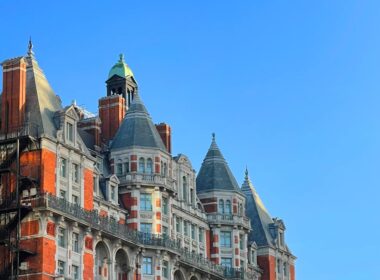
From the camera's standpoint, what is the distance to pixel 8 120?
86438mm

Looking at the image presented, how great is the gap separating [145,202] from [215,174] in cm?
1542

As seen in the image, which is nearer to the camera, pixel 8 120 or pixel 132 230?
pixel 8 120

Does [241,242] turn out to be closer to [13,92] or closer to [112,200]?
[112,200]

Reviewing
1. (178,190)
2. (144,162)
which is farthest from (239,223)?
(144,162)

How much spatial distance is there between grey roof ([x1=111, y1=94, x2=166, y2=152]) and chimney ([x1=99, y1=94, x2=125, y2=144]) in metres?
2.74

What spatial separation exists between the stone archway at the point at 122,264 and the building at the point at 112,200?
136mm

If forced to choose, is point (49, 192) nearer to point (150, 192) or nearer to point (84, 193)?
point (84, 193)

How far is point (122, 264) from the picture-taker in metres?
92.2

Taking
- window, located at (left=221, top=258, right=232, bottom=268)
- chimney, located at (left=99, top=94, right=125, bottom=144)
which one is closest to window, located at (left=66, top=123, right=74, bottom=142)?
chimney, located at (left=99, top=94, right=125, bottom=144)

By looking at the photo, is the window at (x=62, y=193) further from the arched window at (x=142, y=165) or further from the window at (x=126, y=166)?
the arched window at (x=142, y=165)

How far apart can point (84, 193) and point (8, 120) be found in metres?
8.34

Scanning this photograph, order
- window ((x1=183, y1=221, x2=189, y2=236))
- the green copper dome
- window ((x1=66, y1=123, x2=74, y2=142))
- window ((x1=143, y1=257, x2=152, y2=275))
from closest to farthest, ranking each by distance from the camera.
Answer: window ((x1=66, y1=123, x2=74, y2=142))
window ((x1=143, y1=257, x2=152, y2=275))
window ((x1=183, y1=221, x2=189, y2=236))
the green copper dome

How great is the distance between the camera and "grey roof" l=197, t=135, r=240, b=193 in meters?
109

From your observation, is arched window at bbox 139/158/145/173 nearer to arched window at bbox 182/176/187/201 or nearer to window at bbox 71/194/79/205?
arched window at bbox 182/176/187/201
